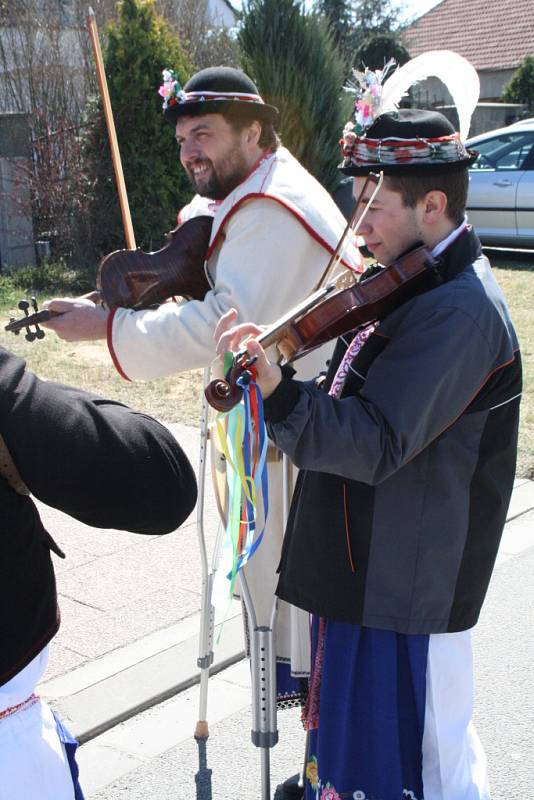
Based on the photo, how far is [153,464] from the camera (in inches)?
61.8

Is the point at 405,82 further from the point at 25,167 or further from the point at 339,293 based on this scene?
the point at 25,167

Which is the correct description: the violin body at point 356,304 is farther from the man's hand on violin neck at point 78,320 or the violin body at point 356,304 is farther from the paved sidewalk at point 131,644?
the paved sidewalk at point 131,644

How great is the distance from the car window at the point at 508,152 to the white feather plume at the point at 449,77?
10655 millimetres

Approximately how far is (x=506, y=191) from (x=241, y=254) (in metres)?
10.5

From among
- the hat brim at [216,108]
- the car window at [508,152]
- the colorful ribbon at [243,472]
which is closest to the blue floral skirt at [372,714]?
the colorful ribbon at [243,472]

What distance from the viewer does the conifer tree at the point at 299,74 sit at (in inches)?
487

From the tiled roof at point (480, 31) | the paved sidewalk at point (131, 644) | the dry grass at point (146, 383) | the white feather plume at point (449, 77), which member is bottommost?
the dry grass at point (146, 383)

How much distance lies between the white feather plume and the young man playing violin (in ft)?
0.96

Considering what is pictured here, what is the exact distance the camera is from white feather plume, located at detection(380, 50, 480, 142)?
2.46 meters

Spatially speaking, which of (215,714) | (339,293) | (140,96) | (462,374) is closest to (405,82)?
(339,293)

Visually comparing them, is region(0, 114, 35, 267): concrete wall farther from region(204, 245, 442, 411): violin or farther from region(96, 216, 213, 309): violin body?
region(204, 245, 442, 411): violin

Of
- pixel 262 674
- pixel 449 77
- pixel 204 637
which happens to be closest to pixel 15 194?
pixel 204 637

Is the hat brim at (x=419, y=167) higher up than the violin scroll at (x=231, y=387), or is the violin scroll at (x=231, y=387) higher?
the hat brim at (x=419, y=167)

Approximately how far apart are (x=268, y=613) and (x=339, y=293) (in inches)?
52.5
